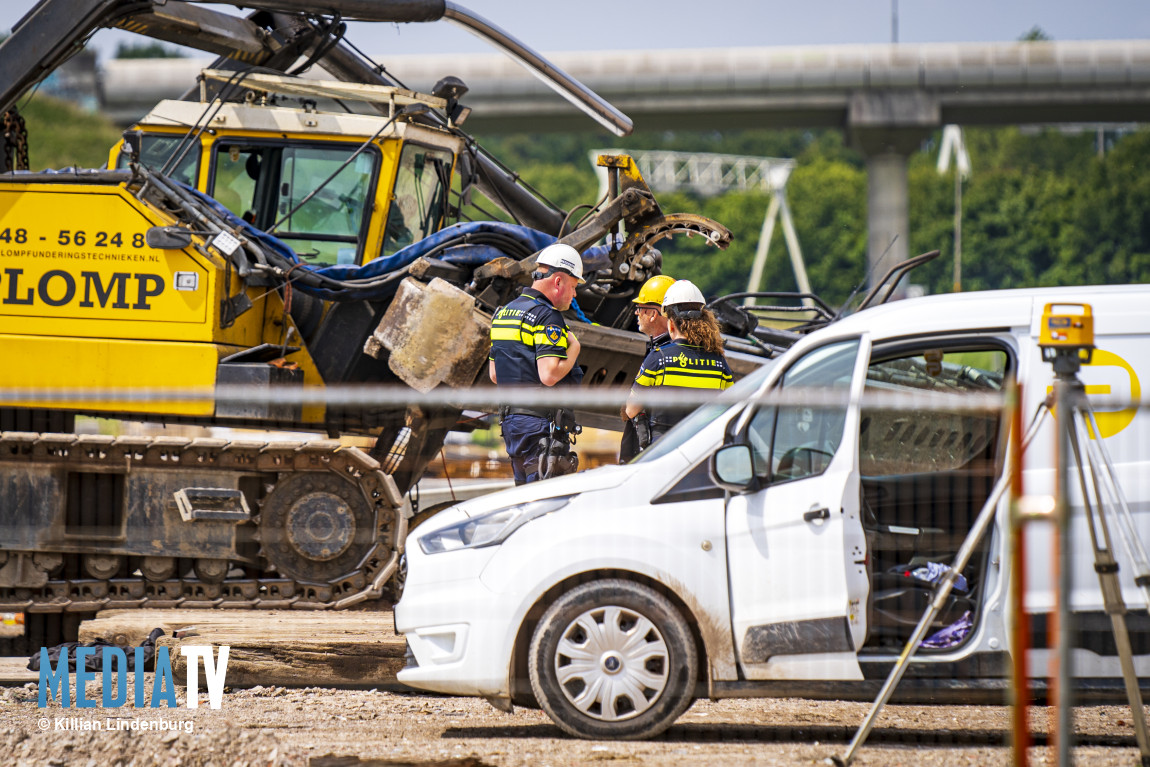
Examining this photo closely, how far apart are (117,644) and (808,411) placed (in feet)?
15.1

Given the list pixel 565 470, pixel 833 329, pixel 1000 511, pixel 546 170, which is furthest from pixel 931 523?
pixel 546 170

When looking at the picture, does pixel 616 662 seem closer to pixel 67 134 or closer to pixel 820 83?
pixel 67 134

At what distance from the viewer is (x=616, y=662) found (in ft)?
18.2

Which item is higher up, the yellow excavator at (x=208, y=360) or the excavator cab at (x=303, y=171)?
the excavator cab at (x=303, y=171)

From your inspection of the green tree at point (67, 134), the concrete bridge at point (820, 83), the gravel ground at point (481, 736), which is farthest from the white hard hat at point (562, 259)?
the concrete bridge at point (820, 83)

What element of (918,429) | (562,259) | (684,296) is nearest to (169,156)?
(562,259)

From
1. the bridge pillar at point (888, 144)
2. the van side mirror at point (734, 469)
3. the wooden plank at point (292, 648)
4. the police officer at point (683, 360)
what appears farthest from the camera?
the bridge pillar at point (888, 144)

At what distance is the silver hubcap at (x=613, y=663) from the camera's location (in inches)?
219

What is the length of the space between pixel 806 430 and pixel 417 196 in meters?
5.22

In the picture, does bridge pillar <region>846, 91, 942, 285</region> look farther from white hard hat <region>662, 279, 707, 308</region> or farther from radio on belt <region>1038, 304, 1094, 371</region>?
radio on belt <region>1038, 304, 1094, 371</region>

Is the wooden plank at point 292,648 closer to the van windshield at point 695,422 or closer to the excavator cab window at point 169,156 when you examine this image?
the van windshield at point 695,422

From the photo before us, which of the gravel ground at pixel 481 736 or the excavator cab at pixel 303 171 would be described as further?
the excavator cab at pixel 303 171

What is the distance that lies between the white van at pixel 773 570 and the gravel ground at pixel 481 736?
0.26 meters

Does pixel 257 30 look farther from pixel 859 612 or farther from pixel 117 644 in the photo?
pixel 859 612
